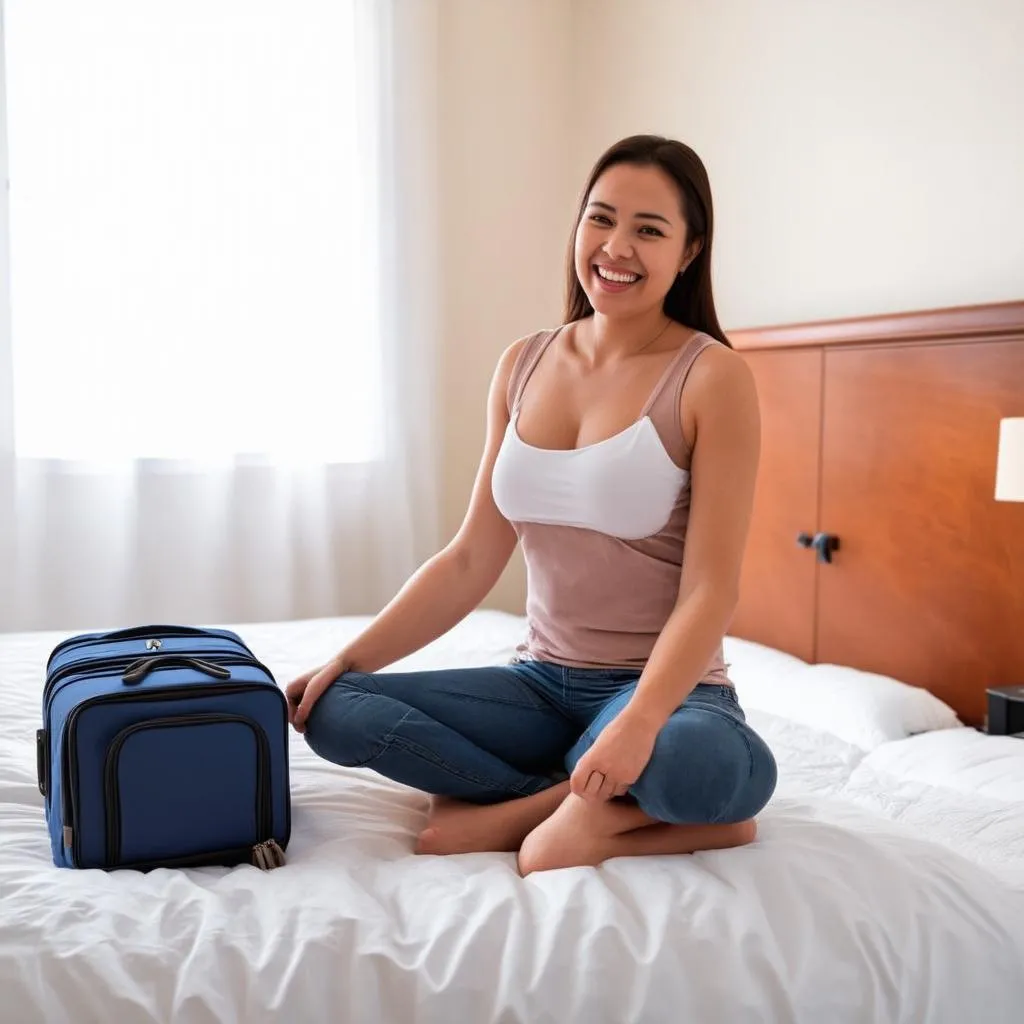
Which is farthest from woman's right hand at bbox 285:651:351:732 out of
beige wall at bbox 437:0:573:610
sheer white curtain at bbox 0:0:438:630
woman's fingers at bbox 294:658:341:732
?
beige wall at bbox 437:0:573:610

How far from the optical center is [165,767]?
1.25m

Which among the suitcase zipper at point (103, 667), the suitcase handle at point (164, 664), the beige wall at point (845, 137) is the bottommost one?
the suitcase zipper at point (103, 667)

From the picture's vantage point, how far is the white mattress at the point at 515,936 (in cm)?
104

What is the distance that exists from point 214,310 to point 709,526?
2.28 metres

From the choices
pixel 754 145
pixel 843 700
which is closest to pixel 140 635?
pixel 843 700

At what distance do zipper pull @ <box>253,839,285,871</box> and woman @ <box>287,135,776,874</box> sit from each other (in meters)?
0.17

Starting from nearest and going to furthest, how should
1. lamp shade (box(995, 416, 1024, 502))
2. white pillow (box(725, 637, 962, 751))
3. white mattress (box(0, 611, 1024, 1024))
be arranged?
white mattress (box(0, 611, 1024, 1024))
lamp shade (box(995, 416, 1024, 502))
white pillow (box(725, 637, 962, 751))

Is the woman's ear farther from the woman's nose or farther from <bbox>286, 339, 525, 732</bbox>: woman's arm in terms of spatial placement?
<bbox>286, 339, 525, 732</bbox>: woman's arm

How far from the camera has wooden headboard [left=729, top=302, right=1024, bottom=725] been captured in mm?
2275

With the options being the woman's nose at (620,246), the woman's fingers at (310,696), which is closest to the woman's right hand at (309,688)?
the woman's fingers at (310,696)

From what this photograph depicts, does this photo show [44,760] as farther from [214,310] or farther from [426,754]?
[214,310]

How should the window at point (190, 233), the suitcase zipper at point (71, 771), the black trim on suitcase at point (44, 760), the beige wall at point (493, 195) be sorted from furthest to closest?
1. the beige wall at point (493, 195)
2. the window at point (190, 233)
3. the black trim on suitcase at point (44, 760)
4. the suitcase zipper at point (71, 771)

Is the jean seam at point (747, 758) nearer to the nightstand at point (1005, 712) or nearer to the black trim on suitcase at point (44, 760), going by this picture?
the black trim on suitcase at point (44, 760)

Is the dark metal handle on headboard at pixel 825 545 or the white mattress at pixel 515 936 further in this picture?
the dark metal handle on headboard at pixel 825 545
